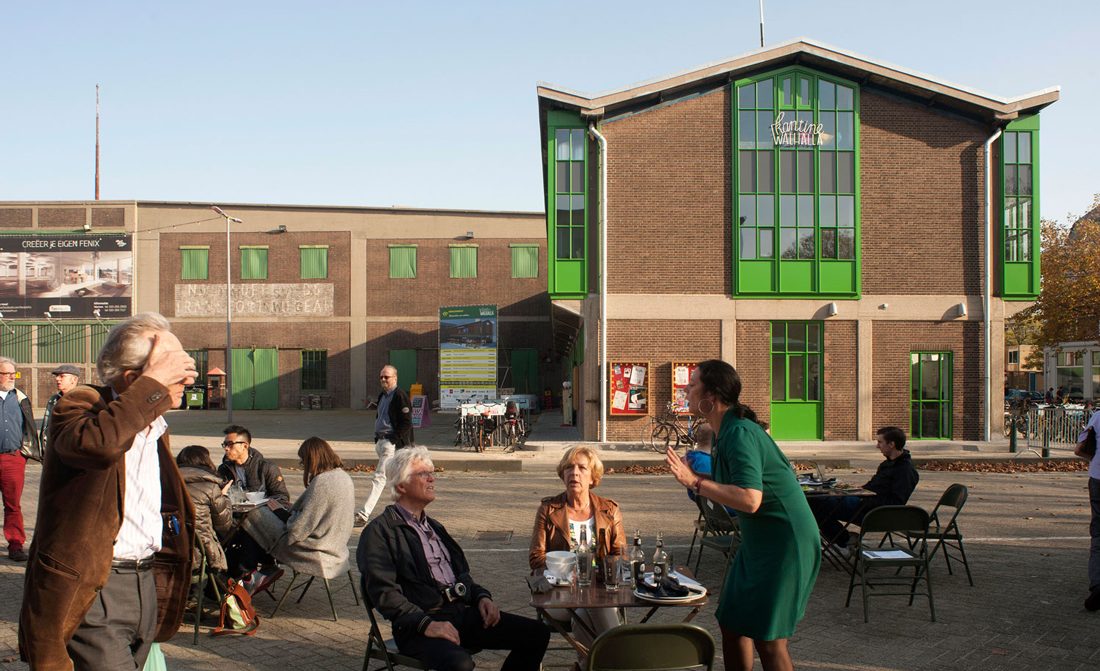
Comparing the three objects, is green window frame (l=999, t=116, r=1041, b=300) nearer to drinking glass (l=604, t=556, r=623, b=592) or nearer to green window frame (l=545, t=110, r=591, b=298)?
green window frame (l=545, t=110, r=591, b=298)

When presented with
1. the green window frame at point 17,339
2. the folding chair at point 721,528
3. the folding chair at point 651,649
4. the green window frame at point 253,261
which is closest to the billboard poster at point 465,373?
the green window frame at point 253,261

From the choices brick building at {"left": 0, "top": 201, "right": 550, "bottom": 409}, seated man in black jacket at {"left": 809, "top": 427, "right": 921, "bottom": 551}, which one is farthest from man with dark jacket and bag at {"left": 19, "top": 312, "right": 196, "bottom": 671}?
brick building at {"left": 0, "top": 201, "right": 550, "bottom": 409}

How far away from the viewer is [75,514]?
9.64 feet

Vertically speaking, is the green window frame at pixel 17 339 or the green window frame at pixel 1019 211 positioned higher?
the green window frame at pixel 1019 211

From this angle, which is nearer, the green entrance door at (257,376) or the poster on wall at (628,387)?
the poster on wall at (628,387)

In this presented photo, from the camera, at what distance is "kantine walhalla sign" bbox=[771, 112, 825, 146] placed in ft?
73.9

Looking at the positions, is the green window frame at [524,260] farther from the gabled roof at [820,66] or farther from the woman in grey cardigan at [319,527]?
the woman in grey cardigan at [319,527]

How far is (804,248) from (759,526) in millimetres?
19495

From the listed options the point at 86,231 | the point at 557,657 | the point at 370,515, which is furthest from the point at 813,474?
the point at 86,231

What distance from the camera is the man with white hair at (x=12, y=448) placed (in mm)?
8336

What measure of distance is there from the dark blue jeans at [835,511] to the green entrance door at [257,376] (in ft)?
120

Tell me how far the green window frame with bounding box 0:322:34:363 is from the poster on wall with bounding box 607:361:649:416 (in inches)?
1321

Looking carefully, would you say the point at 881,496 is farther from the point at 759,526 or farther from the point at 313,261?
the point at 313,261

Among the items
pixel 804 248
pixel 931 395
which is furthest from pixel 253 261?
pixel 931 395
